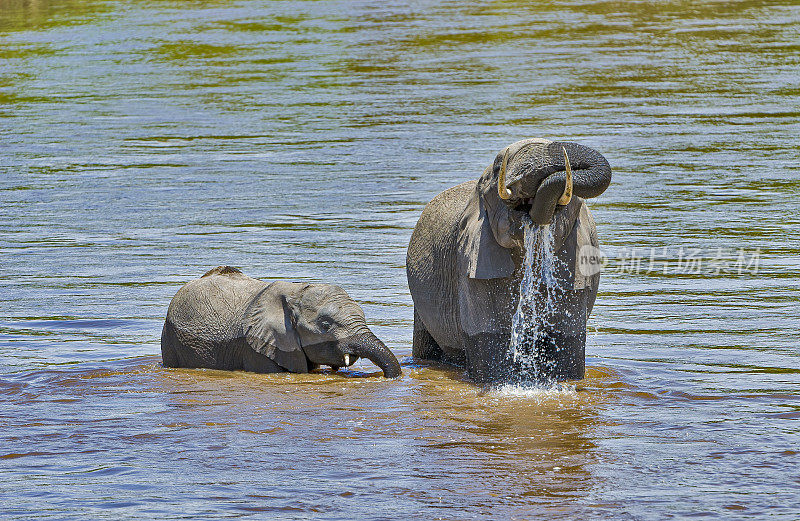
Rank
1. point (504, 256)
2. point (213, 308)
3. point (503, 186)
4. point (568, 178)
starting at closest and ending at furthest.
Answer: point (568, 178)
point (503, 186)
point (504, 256)
point (213, 308)

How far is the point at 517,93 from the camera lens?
1029 inches

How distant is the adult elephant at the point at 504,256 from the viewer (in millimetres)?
9258

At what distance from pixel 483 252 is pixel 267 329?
2.28 meters

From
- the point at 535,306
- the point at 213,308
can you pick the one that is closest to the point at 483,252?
the point at 535,306

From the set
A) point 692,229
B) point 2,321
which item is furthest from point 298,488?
point 692,229

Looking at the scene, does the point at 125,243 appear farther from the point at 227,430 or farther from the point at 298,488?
the point at 298,488

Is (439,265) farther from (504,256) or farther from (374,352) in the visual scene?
(504,256)

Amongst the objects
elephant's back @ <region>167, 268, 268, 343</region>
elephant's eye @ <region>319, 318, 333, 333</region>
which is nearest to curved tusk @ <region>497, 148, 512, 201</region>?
elephant's eye @ <region>319, 318, 333, 333</region>

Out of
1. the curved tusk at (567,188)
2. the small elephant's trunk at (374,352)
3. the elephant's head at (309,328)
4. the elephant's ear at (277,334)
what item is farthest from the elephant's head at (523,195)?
the elephant's ear at (277,334)

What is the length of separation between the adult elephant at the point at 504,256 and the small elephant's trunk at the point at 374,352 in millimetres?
345

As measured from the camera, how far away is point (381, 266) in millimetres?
14453

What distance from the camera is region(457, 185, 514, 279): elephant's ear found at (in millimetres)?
9773

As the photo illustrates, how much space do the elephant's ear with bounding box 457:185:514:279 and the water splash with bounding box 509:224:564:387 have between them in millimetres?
150

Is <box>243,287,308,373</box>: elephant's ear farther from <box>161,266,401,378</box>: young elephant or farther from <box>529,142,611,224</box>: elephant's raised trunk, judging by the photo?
<box>529,142,611,224</box>: elephant's raised trunk
